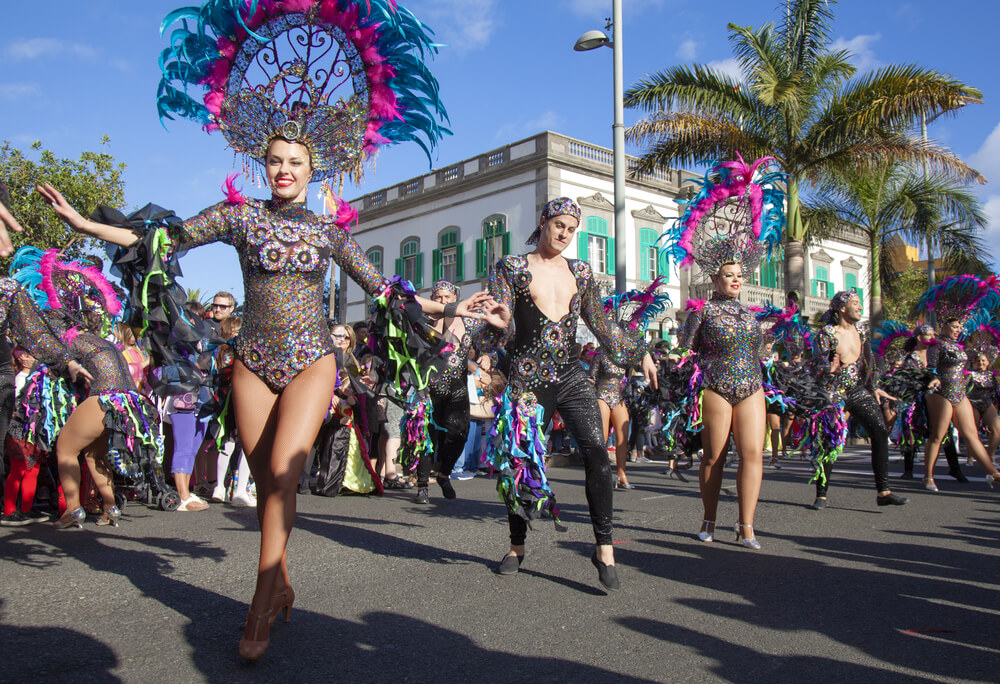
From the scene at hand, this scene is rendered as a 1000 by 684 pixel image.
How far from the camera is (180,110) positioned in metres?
4.03

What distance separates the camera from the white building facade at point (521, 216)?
2859 cm

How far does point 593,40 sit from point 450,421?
873cm

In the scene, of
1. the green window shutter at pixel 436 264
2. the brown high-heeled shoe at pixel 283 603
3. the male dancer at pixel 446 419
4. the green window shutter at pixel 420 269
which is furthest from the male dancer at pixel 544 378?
the green window shutter at pixel 420 269

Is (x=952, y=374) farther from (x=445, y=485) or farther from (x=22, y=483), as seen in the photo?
(x=22, y=483)

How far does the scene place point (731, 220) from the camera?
6.32 m

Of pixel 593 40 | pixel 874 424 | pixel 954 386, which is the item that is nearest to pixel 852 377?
pixel 874 424

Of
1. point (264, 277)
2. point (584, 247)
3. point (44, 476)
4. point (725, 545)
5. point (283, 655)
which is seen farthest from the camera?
point (584, 247)

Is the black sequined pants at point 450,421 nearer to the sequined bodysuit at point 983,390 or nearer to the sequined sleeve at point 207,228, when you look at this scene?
the sequined sleeve at point 207,228

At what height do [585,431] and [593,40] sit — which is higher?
[593,40]

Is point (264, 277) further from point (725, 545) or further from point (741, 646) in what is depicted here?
point (725, 545)

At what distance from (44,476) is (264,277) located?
4.61 m

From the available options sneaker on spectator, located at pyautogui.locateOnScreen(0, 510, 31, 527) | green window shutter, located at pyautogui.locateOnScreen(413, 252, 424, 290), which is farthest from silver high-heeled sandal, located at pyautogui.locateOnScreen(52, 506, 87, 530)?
green window shutter, located at pyautogui.locateOnScreen(413, 252, 424, 290)

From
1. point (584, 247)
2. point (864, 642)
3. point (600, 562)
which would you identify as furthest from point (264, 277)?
point (584, 247)

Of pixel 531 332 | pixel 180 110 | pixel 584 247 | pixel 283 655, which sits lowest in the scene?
pixel 283 655
